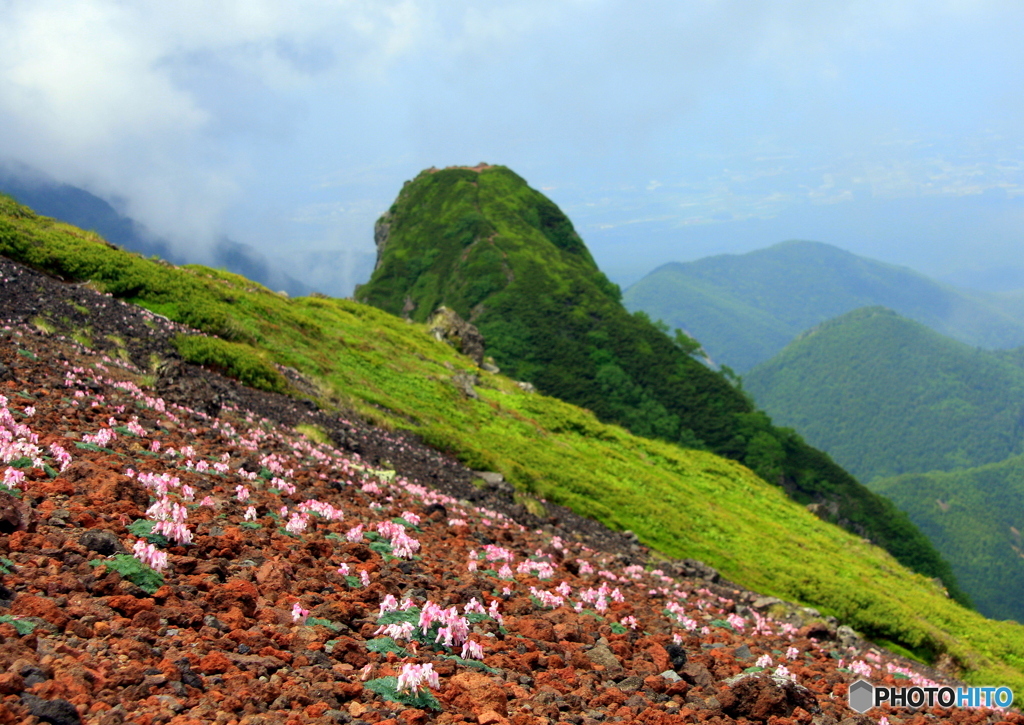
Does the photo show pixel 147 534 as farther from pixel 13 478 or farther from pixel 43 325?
pixel 43 325

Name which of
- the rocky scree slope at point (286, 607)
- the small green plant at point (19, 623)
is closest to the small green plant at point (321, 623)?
the rocky scree slope at point (286, 607)

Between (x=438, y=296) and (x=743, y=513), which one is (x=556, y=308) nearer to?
(x=438, y=296)

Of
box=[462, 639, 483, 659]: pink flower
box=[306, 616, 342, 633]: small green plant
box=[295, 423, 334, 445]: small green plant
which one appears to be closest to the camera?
box=[306, 616, 342, 633]: small green plant

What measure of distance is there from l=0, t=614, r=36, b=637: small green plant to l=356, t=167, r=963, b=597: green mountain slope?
272 feet

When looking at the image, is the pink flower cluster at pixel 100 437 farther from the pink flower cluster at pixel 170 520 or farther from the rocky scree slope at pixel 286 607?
the pink flower cluster at pixel 170 520

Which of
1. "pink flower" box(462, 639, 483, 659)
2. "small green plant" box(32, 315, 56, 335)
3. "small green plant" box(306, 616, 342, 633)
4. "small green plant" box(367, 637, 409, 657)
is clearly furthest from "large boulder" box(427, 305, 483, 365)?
"small green plant" box(367, 637, 409, 657)

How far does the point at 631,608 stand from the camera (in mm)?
9336

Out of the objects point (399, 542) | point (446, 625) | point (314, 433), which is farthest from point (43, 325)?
point (446, 625)

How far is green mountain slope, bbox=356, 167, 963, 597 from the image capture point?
88.9 metres

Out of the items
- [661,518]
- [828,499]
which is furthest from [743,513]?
[828,499]

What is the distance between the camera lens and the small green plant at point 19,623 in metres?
3.61

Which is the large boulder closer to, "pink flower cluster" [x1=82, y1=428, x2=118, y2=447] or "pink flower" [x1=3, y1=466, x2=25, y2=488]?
"pink flower cluster" [x1=82, y1=428, x2=118, y2=447]

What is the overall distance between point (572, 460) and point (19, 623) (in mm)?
26902

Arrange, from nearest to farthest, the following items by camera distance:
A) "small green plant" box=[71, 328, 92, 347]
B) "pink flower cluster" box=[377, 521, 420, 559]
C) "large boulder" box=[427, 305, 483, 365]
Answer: "pink flower cluster" box=[377, 521, 420, 559] < "small green plant" box=[71, 328, 92, 347] < "large boulder" box=[427, 305, 483, 365]
